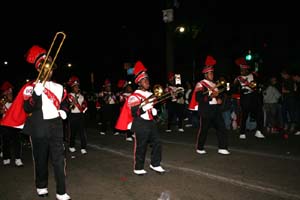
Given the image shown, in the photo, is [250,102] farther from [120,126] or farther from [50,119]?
[50,119]

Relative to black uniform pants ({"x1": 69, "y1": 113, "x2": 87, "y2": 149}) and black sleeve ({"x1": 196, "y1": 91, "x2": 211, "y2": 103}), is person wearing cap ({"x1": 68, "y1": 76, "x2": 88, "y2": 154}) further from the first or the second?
black sleeve ({"x1": 196, "y1": 91, "x2": 211, "y2": 103})

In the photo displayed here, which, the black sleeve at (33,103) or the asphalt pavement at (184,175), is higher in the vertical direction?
the black sleeve at (33,103)

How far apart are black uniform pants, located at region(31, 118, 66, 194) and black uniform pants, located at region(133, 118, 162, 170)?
1775mm

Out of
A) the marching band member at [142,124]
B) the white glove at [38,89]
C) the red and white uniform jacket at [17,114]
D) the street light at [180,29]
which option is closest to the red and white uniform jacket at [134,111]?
the marching band member at [142,124]

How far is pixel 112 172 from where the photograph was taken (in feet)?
22.9

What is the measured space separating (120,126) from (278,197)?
325 cm

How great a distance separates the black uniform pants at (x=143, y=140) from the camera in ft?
21.3

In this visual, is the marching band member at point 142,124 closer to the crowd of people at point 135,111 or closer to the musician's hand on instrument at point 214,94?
the crowd of people at point 135,111

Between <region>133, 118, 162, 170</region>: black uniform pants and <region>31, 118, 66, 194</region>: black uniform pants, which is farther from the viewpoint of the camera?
<region>133, 118, 162, 170</region>: black uniform pants

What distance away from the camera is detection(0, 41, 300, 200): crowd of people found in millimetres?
5117

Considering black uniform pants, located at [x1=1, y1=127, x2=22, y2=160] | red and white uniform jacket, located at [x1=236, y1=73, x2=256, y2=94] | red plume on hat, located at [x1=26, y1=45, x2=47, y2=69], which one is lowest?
black uniform pants, located at [x1=1, y1=127, x2=22, y2=160]

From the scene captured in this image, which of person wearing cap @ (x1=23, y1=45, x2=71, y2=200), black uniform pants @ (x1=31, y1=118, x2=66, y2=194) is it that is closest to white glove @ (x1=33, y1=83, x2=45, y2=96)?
person wearing cap @ (x1=23, y1=45, x2=71, y2=200)

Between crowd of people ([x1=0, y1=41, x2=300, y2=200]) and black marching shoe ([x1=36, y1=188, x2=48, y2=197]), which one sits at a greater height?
crowd of people ([x1=0, y1=41, x2=300, y2=200])

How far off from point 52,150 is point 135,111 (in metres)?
1.89
